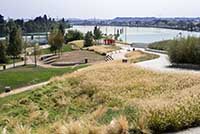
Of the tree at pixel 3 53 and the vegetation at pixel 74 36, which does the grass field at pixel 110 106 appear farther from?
the vegetation at pixel 74 36

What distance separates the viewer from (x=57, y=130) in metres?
8.02

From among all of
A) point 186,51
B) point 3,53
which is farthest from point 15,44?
point 186,51

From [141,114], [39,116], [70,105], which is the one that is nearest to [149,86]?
[70,105]

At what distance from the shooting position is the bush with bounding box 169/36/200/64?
25.8m

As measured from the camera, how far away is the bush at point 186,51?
25766 mm

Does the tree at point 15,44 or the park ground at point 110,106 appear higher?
the park ground at point 110,106

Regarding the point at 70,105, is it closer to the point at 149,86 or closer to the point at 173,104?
the point at 149,86

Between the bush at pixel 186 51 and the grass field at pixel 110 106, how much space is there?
6654 mm

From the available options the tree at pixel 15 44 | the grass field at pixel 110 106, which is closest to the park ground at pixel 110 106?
the grass field at pixel 110 106

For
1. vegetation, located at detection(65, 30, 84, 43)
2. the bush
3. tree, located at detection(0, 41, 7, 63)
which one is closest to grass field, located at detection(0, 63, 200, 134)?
the bush

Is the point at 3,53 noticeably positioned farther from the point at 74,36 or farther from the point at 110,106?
the point at 110,106

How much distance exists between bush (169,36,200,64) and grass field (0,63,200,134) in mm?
6654

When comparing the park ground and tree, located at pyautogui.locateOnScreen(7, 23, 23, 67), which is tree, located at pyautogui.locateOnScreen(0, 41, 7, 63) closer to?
tree, located at pyautogui.locateOnScreen(7, 23, 23, 67)

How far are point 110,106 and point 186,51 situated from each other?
1518cm
